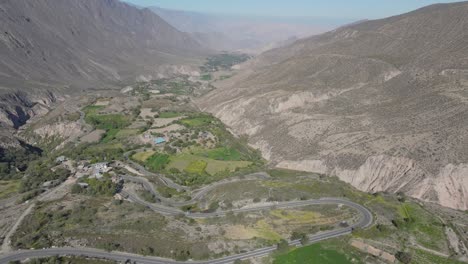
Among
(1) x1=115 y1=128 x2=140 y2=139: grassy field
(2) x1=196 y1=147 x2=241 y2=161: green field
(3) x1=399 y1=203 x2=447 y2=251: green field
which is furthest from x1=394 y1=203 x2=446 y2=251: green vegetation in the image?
(1) x1=115 y1=128 x2=140 y2=139: grassy field

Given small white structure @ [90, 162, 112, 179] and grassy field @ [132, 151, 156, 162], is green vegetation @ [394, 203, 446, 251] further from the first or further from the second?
grassy field @ [132, 151, 156, 162]

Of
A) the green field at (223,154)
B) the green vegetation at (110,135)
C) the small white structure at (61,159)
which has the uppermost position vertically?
the green vegetation at (110,135)

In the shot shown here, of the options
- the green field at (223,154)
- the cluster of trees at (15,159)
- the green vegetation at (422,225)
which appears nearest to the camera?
the green vegetation at (422,225)

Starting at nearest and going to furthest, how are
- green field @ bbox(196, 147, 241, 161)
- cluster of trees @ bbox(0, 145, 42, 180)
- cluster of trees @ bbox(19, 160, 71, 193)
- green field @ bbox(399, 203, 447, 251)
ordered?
green field @ bbox(399, 203, 447, 251) → cluster of trees @ bbox(19, 160, 71, 193) → cluster of trees @ bbox(0, 145, 42, 180) → green field @ bbox(196, 147, 241, 161)

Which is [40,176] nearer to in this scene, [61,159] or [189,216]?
[61,159]

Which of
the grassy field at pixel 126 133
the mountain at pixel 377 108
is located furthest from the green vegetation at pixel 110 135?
the mountain at pixel 377 108

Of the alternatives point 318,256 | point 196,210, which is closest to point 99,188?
point 196,210

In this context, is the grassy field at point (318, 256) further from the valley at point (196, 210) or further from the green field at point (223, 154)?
the green field at point (223, 154)
